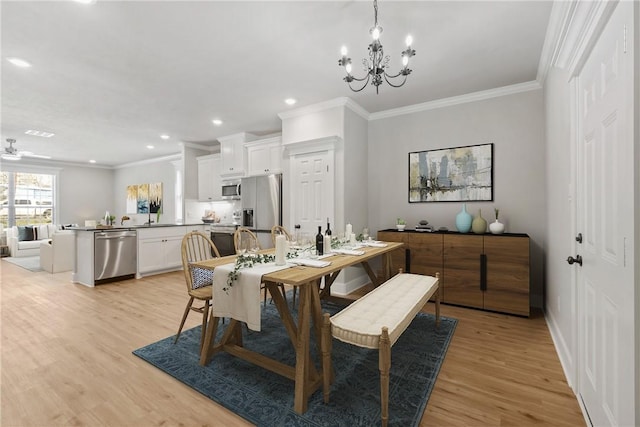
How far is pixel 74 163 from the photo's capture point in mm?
9125

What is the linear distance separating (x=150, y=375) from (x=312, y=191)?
9.57ft

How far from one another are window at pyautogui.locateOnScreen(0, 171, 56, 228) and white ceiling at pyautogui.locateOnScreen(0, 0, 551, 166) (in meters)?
4.92

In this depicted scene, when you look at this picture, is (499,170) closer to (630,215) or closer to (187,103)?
(630,215)

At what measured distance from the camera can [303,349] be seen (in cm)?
175

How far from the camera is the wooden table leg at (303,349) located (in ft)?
5.63

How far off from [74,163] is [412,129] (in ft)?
34.0

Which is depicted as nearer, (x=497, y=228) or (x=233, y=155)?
(x=497, y=228)

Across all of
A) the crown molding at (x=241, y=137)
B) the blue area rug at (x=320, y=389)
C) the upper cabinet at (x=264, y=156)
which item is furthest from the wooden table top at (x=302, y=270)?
the crown molding at (x=241, y=137)

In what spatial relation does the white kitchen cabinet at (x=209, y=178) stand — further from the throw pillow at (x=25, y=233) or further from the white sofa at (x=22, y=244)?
the throw pillow at (x=25, y=233)

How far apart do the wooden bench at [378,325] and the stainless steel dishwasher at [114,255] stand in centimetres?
460

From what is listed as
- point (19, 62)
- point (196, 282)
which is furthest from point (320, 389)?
point (19, 62)

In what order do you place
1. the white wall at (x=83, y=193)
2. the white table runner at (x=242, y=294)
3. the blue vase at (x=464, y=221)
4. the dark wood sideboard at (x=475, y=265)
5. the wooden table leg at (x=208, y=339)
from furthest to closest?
1. the white wall at (x=83, y=193)
2. the blue vase at (x=464, y=221)
3. the dark wood sideboard at (x=475, y=265)
4. the wooden table leg at (x=208, y=339)
5. the white table runner at (x=242, y=294)

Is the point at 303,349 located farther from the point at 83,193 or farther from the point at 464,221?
the point at 83,193

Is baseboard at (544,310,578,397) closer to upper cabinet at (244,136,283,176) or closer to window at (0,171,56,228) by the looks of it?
upper cabinet at (244,136,283,176)
